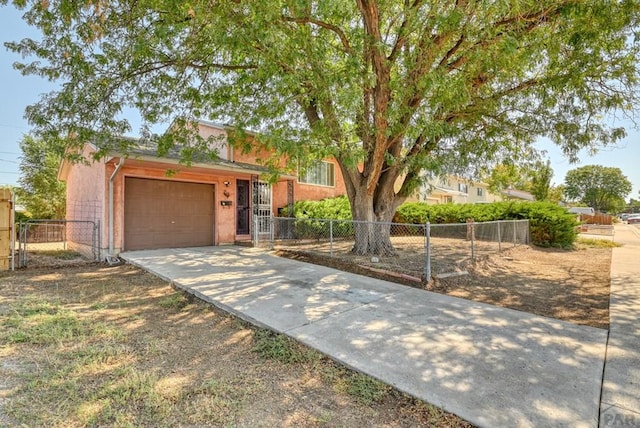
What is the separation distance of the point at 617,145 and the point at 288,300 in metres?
8.87

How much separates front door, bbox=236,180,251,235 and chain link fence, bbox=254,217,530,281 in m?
0.64

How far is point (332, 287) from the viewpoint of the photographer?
620 cm

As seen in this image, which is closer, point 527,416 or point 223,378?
point 527,416

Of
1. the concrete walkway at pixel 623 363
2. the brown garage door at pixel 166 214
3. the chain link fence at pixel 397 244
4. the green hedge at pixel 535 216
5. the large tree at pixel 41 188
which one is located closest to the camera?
the concrete walkway at pixel 623 363

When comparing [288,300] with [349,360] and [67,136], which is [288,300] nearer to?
[349,360]

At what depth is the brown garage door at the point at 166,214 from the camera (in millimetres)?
10117

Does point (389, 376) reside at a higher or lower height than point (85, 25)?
lower

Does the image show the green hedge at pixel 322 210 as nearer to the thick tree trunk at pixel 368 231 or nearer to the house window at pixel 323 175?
the house window at pixel 323 175

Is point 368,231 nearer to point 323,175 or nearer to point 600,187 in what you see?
point 323,175

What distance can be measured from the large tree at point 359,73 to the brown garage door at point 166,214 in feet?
7.61

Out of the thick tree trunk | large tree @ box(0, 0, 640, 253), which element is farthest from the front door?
the thick tree trunk

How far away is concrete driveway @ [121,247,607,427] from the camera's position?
272cm

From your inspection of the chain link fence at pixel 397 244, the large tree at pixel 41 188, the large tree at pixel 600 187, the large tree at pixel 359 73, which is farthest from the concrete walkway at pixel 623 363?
the large tree at pixel 600 187

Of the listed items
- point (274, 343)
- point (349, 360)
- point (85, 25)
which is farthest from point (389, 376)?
point (85, 25)
